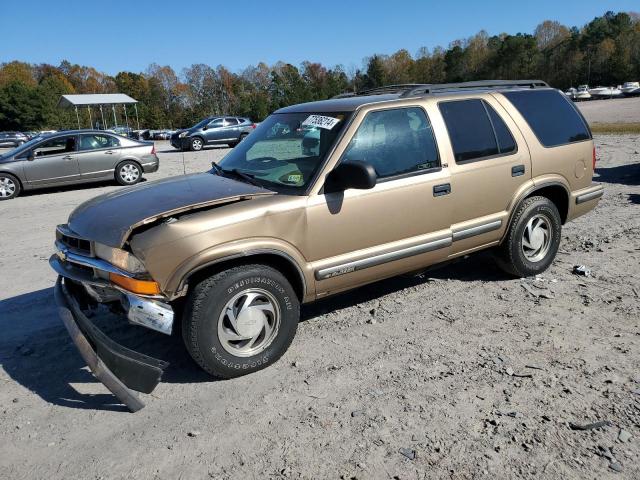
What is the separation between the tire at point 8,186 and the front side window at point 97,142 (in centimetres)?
174

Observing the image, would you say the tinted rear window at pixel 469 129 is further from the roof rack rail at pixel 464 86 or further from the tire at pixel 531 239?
the tire at pixel 531 239

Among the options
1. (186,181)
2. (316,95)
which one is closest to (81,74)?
(316,95)

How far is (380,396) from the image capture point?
11.1 feet

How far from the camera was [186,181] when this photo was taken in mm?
4328

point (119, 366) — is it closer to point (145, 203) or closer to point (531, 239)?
point (145, 203)

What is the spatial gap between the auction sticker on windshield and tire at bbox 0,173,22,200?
10990 mm

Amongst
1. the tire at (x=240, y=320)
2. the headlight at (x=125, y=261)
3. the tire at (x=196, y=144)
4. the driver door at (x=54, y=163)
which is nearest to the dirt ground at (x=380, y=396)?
the tire at (x=240, y=320)

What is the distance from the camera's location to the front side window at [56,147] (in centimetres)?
1290

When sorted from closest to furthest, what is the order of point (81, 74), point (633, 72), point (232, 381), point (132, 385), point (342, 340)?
point (132, 385) < point (232, 381) < point (342, 340) < point (633, 72) < point (81, 74)

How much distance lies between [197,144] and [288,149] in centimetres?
2186

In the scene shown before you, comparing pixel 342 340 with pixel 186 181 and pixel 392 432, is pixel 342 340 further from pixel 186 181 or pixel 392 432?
pixel 186 181

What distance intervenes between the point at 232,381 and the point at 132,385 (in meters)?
0.67

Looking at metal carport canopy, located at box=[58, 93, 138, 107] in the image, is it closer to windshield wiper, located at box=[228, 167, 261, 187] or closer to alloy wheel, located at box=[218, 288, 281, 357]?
windshield wiper, located at box=[228, 167, 261, 187]

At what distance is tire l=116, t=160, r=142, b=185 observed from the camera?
537 inches
